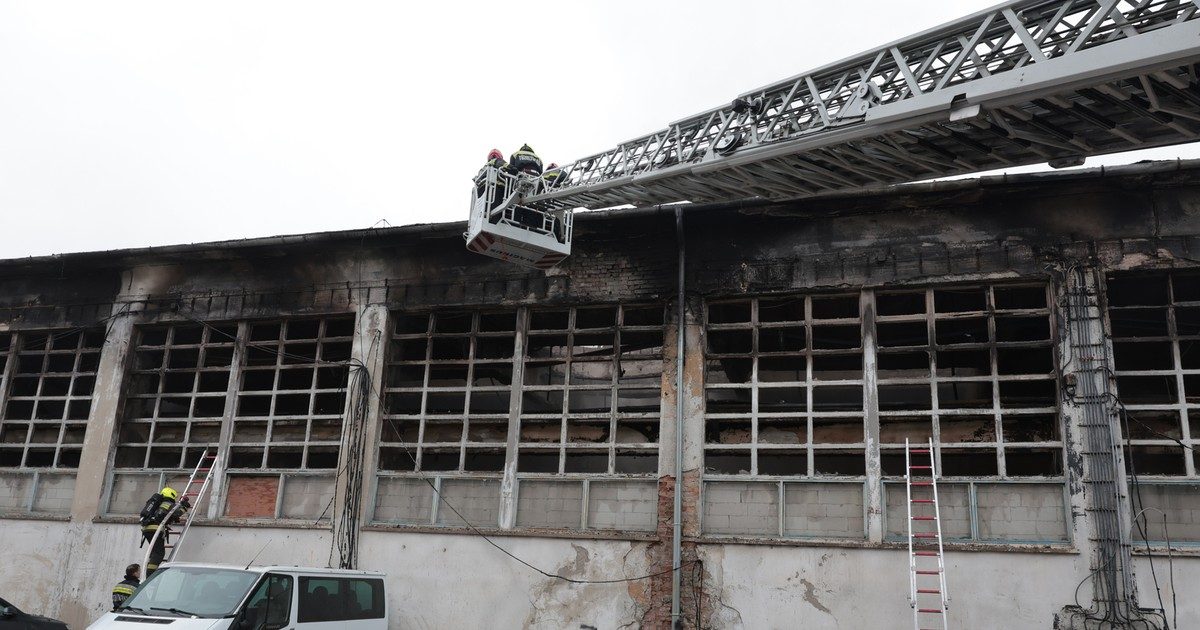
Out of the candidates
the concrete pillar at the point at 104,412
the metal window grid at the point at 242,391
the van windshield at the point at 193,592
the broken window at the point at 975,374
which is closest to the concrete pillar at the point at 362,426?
the metal window grid at the point at 242,391

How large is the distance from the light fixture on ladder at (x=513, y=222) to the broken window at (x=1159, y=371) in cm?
667

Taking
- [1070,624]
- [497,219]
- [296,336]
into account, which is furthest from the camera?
[296,336]

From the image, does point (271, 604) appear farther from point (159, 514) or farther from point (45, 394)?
point (45, 394)

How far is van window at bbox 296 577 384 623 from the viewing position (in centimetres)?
930

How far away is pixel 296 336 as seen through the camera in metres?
15.3

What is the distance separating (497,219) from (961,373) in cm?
661

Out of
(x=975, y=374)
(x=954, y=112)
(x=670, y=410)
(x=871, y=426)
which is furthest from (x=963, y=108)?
(x=975, y=374)

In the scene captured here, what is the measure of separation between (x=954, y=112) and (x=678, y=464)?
5.93 meters

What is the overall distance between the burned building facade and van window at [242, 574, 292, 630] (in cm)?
333

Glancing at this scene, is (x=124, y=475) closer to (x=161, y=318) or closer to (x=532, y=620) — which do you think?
(x=161, y=318)

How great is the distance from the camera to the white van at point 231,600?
838 centimetres

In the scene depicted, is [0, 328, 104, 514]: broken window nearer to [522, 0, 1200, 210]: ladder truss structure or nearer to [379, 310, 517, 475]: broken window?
[379, 310, 517, 475]: broken window

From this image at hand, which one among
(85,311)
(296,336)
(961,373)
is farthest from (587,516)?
(85,311)

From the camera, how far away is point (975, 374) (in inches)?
489
